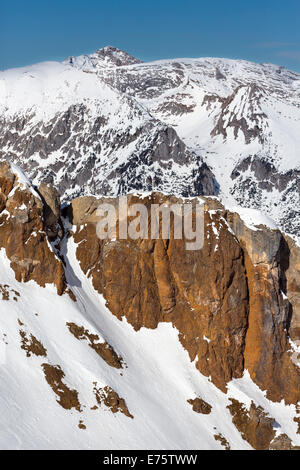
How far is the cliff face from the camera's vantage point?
233ft

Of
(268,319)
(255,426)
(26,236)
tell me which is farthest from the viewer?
(268,319)

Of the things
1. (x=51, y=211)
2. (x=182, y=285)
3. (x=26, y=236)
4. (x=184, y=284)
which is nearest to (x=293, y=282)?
(x=184, y=284)

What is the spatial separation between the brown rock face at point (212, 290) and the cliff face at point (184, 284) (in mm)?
139

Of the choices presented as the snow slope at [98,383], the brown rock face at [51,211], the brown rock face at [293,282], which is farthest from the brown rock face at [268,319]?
the brown rock face at [51,211]

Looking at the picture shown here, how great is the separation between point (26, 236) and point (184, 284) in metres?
22.7

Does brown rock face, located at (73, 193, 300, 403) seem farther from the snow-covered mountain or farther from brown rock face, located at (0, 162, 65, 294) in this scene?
brown rock face, located at (0, 162, 65, 294)

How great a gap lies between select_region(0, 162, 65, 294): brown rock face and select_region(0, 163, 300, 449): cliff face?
5.1 inches

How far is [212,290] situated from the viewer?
251 ft

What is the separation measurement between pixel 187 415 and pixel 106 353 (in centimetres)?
1233

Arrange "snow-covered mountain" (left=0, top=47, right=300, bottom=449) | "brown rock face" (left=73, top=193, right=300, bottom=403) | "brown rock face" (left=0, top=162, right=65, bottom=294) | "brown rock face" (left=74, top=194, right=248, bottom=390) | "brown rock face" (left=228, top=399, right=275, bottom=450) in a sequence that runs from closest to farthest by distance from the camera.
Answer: "snow-covered mountain" (left=0, top=47, right=300, bottom=449) → "brown rock face" (left=228, top=399, right=275, bottom=450) → "brown rock face" (left=0, top=162, right=65, bottom=294) → "brown rock face" (left=73, top=193, right=300, bottom=403) → "brown rock face" (left=74, top=194, right=248, bottom=390)

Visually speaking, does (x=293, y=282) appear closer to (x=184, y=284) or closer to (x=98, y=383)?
(x=184, y=284)

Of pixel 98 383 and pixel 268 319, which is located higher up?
pixel 268 319

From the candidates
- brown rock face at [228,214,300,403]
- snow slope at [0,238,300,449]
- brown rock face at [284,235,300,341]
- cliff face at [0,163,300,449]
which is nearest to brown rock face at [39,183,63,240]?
cliff face at [0,163,300,449]

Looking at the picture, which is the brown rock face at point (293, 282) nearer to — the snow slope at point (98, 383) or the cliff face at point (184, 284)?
the cliff face at point (184, 284)
